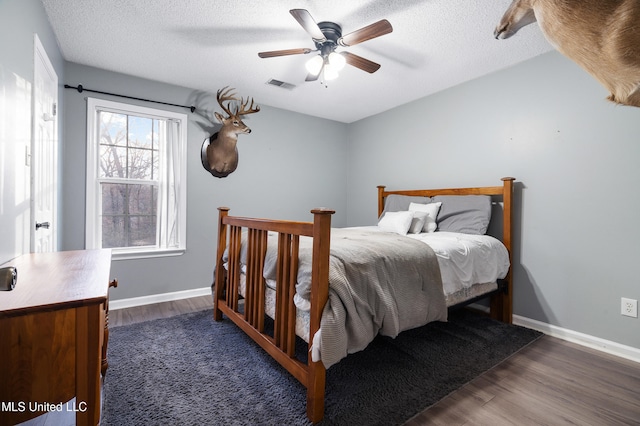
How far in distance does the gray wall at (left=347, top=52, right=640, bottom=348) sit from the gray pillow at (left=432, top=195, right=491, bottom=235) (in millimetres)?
258

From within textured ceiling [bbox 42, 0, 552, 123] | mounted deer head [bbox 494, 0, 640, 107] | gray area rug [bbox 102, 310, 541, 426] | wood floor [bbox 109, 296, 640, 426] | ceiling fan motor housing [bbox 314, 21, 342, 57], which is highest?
textured ceiling [bbox 42, 0, 552, 123]

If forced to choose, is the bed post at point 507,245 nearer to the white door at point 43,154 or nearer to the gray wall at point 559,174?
the gray wall at point 559,174

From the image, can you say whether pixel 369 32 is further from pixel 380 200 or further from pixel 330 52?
pixel 380 200

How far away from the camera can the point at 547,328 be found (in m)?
2.52

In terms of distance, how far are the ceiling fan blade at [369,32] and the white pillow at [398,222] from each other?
63.9 inches

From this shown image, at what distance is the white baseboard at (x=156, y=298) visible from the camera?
2.96 metres

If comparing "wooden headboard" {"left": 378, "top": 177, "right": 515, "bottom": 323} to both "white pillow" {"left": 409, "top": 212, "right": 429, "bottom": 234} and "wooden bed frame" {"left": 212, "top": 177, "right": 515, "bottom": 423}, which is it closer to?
"wooden bed frame" {"left": 212, "top": 177, "right": 515, "bottom": 423}

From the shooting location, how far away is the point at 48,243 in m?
2.23

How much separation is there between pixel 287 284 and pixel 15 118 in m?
1.60

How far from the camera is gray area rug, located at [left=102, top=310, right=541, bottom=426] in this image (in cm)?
145

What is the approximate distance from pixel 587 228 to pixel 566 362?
3.40 ft

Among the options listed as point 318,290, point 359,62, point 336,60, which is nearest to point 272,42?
point 336,60

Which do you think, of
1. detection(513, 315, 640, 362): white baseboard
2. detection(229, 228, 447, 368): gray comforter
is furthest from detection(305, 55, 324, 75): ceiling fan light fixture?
detection(513, 315, 640, 362): white baseboard

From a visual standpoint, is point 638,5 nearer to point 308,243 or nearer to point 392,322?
point 392,322
